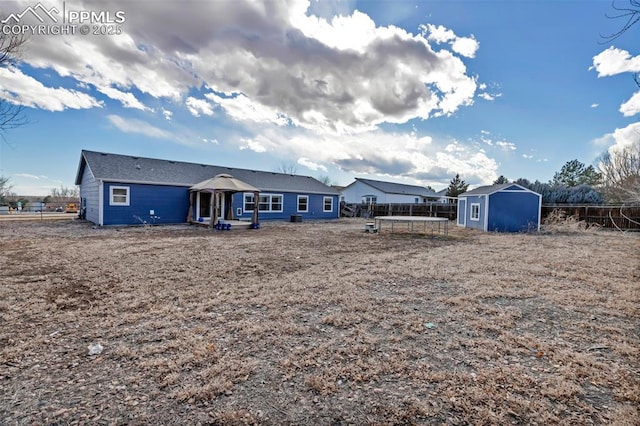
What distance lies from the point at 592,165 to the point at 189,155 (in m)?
38.3

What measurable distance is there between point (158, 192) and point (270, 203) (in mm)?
6499

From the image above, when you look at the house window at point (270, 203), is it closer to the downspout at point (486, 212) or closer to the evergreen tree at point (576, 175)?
the downspout at point (486, 212)

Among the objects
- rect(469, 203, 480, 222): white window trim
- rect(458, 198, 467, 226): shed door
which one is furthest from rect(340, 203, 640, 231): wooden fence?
rect(469, 203, 480, 222): white window trim

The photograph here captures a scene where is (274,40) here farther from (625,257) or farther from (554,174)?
(554,174)

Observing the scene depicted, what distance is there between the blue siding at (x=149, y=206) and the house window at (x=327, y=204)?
9.92 m

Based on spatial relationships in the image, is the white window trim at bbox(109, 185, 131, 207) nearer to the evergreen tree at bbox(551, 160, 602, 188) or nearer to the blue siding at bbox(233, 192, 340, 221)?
the blue siding at bbox(233, 192, 340, 221)

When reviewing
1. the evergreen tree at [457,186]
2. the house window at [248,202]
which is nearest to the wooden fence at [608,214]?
the house window at [248,202]

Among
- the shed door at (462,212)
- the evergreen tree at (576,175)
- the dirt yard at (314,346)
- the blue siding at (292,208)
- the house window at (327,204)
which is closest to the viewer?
the dirt yard at (314,346)

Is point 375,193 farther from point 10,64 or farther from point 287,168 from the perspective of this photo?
point 10,64

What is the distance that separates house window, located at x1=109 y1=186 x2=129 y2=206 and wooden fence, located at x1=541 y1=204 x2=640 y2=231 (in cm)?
2337

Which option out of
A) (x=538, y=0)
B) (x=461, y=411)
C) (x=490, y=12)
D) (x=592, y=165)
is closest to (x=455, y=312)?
(x=461, y=411)

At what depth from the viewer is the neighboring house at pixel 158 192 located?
1311 cm

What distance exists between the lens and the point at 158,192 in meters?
14.3

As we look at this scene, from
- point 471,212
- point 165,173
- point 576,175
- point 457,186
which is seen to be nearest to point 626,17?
point 471,212
